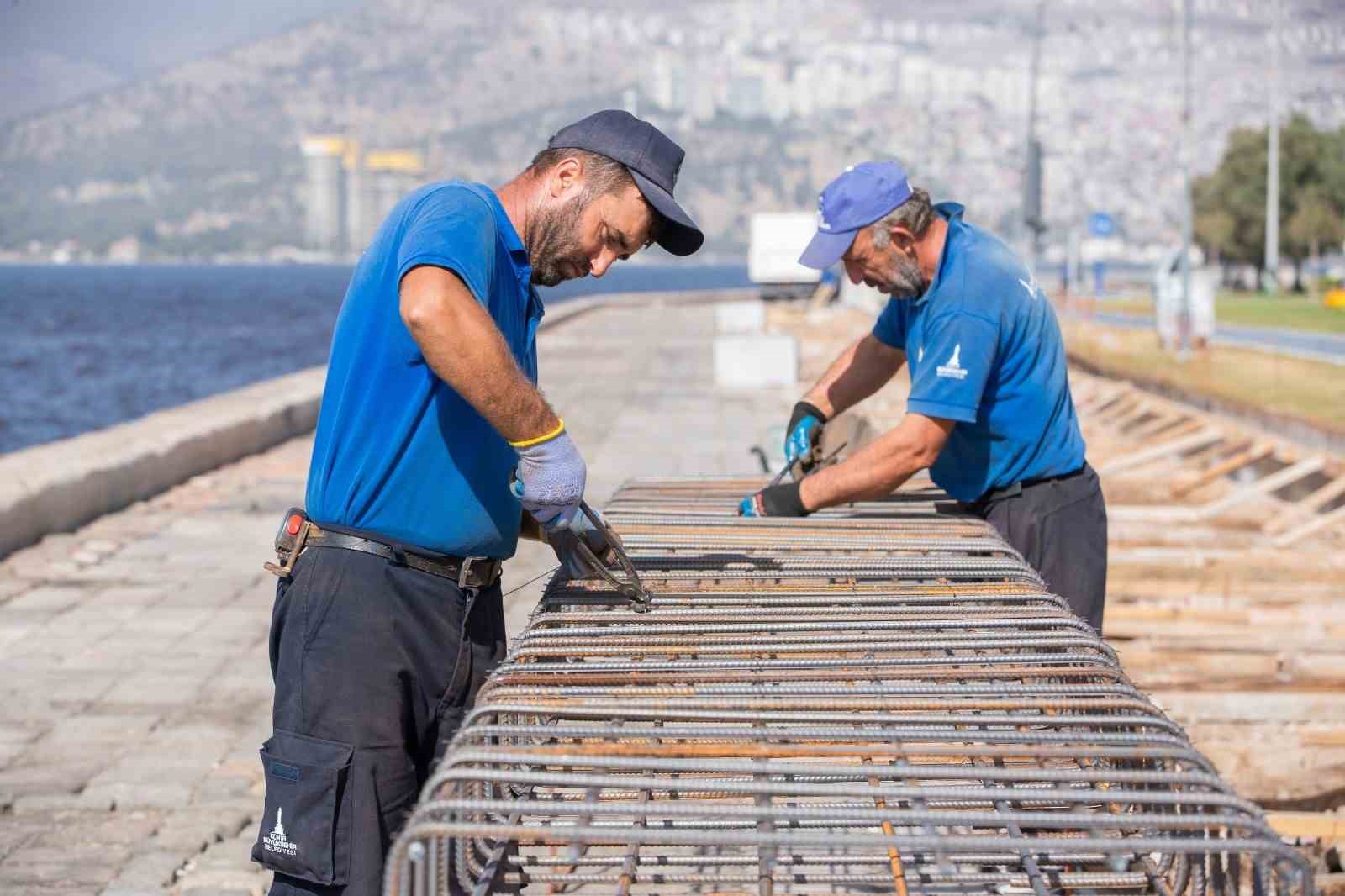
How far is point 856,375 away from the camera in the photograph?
17.1 feet

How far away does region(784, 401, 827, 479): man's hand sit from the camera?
5.21 meters

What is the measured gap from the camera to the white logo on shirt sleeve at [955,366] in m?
4.23

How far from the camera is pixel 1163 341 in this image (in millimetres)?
24797

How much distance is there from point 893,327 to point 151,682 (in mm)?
3571

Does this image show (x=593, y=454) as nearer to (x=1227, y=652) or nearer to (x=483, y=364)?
(x=1227, y=652)

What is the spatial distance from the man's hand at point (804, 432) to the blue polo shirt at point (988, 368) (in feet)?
1.83

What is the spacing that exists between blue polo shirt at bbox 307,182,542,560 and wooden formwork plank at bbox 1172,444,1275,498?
25.0 ft

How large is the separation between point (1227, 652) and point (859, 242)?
279cm

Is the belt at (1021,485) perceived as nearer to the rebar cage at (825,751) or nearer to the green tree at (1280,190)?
the rebar cage at (825,751)

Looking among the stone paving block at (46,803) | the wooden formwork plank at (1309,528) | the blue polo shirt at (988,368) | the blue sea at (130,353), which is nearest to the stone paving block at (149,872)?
the stone paving block at (46,803)

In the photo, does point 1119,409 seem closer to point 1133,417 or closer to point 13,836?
point 1133,417

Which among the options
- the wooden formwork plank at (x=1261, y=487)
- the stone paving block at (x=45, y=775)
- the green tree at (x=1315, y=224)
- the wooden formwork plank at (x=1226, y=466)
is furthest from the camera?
the green tree at (x=1315, y=224)

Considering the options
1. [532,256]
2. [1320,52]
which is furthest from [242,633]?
[1320,52]

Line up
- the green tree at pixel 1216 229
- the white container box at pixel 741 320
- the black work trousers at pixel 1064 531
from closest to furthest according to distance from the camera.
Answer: the black work trousers at pixel 1064 531 → the white container box at pixel 741 320 → the green tree at pixel 1216 229
